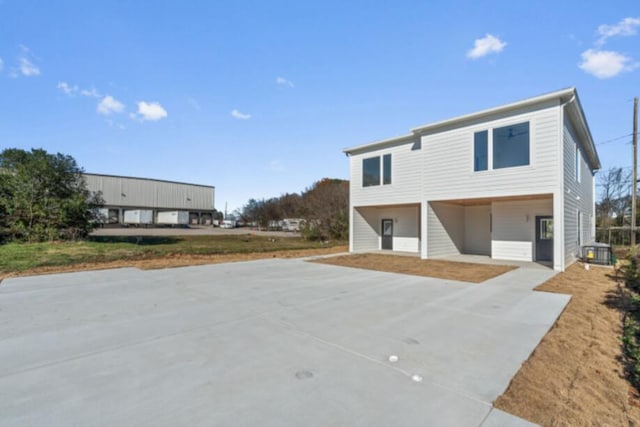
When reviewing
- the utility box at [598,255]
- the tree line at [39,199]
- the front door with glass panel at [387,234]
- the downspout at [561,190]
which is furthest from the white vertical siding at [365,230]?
the tree line at [39,199]

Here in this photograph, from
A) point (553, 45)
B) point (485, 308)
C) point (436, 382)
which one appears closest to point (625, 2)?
point (553, 45)

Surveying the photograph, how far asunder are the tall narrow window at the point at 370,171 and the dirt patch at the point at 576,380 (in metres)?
10.1

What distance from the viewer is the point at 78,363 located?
300cm

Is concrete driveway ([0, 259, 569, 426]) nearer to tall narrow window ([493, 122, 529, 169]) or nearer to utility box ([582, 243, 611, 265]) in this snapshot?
tall narrow window ([493, 122, 529, 169])

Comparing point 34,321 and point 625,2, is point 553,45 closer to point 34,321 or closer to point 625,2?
point 625,2

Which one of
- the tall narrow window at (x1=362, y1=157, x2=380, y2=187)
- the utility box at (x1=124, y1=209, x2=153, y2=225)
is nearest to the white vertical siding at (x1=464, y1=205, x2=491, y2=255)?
the tall narrow window at (x1=362, y1=157, x2=380, y2=187)

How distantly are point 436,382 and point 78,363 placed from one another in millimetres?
3509

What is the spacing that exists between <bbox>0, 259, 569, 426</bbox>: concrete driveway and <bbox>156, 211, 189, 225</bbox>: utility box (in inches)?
1530

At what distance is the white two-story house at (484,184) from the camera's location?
359 inches

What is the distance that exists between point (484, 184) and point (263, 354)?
9839 mm

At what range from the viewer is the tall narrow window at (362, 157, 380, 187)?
562 inches

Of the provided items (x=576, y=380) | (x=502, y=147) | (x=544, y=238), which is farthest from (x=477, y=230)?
(x=576, y=380)

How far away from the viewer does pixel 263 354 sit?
322 centimetres

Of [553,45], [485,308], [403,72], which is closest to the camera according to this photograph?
[485,308]
